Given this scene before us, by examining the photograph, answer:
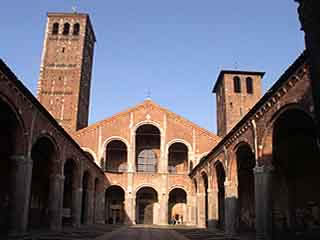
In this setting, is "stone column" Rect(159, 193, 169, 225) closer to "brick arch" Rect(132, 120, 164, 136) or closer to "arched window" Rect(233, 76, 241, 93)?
"brick arch" Rect(132, 120, 164, 136)

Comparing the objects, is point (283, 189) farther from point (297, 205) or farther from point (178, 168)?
point (178, 168)

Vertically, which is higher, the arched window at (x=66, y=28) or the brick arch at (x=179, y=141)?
the arched window at (x=66, y=28)

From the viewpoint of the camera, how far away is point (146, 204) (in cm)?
3334

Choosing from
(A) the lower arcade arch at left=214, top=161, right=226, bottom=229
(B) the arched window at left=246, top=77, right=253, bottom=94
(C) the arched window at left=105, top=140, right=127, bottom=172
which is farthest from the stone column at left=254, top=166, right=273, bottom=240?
(B) the arched window at left=246, top=77, right=253, bottom=94

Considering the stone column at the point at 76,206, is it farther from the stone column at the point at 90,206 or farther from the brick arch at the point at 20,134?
the brick arch at the point at 20,134

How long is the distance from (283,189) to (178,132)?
1457 centimetres

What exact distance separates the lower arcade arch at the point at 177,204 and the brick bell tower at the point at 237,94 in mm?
9600

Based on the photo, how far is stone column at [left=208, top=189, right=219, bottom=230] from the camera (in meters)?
22.8

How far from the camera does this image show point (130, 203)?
3094cm

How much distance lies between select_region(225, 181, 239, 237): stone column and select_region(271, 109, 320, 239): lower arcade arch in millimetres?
1911

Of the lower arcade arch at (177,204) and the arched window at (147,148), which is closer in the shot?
the lower arcade arch at (177,204)

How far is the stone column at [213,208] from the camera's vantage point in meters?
22.8

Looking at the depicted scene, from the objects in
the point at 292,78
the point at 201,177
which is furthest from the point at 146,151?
the point at 292,78

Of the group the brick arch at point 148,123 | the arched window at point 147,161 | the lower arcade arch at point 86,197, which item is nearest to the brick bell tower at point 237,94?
the brick arch at point 148,123
